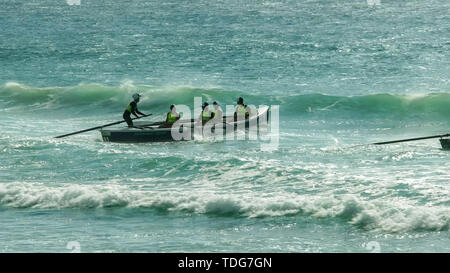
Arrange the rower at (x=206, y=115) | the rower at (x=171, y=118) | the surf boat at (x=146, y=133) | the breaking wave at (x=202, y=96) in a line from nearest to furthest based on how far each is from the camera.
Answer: the surf boat at (x=146, y=133), the rower at (x=171, y=118), the rower at (x=206, y=115), the breaking wave at (x=202, y=96)

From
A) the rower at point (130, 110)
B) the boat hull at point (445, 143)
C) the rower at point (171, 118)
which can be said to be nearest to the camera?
the boat hull at point (445, 143)

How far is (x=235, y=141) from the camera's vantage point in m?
23.7

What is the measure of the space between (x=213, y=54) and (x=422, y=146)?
885 inches

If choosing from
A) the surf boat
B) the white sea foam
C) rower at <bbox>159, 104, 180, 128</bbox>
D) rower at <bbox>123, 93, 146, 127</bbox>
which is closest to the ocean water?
the white sea foam

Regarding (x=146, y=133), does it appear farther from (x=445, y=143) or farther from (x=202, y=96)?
(x=202, y=96)

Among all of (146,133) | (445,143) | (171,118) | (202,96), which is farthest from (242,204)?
(202,96)

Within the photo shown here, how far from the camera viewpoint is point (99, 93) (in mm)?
35719

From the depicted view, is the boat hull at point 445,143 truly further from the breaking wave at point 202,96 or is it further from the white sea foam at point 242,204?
the breaking wave at point 202,96

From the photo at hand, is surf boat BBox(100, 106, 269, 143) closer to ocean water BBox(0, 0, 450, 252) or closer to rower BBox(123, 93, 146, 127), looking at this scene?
ocean water BBox(0, 0, 450, 252)

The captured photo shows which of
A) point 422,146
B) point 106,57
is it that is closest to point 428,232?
point 422,146

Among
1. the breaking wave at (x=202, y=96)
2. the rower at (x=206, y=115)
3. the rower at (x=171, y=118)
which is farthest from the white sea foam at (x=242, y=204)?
the breaking wave at (x=202, y=96)

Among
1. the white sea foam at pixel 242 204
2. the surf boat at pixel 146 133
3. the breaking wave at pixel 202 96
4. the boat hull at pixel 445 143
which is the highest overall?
the breaking wave at pixel 202 96

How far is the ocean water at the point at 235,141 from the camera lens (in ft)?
47.5
